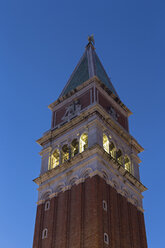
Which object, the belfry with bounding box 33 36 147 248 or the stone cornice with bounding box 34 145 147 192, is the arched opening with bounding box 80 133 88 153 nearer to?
the belfry with bounding box 33 36 147 248

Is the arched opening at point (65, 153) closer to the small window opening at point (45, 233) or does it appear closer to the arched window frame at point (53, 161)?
the arched window frame at point (53, 161)

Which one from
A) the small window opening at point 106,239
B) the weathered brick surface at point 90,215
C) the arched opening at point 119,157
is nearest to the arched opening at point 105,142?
the arched opening at point 119,157

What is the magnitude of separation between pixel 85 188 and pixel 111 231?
18.8ft

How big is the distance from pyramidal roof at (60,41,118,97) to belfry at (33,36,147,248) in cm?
194

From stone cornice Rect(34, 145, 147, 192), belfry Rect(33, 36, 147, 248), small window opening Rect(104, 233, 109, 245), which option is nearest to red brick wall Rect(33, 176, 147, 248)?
belfry Rect(33, 36, 147, 248)

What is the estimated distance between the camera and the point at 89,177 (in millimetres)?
47469

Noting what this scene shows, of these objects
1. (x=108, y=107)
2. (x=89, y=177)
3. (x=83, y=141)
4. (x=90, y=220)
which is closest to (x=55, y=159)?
(x=83, y=141)

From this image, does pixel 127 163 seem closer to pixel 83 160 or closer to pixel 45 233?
pixel 83 160

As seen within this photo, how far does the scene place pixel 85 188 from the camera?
47125 millimetres

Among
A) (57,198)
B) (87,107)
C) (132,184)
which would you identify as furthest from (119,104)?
(57,198)

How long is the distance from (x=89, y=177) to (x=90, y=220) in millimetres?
5702

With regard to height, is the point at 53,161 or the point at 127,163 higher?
the point at 127,163

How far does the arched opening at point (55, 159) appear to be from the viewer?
5497 cm

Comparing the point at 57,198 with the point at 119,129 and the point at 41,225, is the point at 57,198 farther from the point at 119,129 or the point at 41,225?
the point at 119,129
